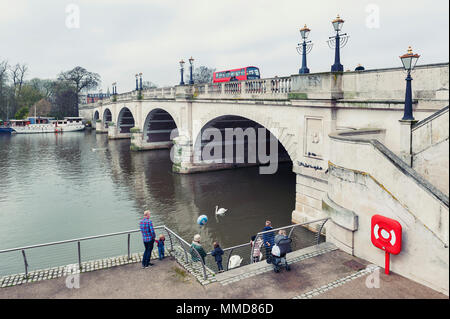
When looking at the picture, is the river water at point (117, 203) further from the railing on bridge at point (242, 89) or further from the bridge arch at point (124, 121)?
the bridge arch at point (124, 121)

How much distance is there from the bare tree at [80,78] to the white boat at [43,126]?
2465cm

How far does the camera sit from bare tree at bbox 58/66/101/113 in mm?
97375

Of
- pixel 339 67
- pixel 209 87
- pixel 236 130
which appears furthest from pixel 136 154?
pixel 339 67

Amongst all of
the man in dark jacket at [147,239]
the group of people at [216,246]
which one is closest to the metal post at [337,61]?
the group of people at [216,246]

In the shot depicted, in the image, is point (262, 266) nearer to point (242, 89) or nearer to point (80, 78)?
point (242, 89)

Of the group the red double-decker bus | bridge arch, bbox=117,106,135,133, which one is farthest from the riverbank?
bridge arch, bbox=117,106,135,133

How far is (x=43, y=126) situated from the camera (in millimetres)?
70375

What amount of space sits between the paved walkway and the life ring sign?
0.56 meters

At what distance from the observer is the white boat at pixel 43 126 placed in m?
68.9

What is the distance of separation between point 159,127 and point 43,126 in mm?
36670

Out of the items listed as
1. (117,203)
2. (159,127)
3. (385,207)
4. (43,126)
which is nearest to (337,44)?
(385,207)

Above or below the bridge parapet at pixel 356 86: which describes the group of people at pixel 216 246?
below
